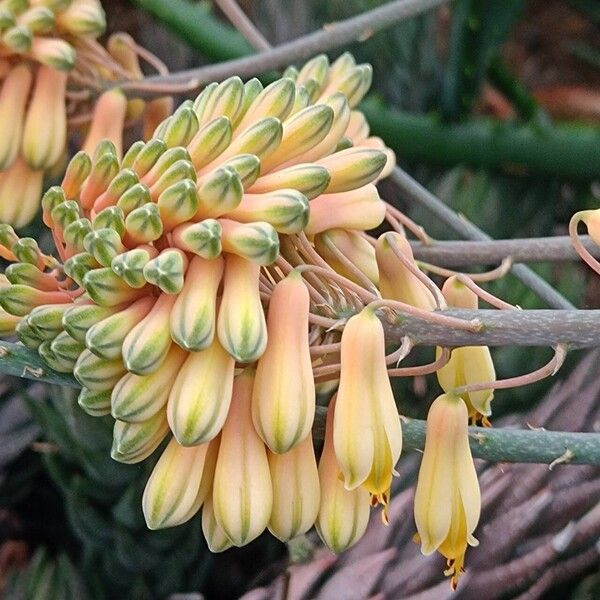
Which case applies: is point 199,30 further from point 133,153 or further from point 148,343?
point 148,343

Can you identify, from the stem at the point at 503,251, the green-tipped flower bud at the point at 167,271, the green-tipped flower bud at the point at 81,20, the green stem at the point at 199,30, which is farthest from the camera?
the green stem at the point at 199,30

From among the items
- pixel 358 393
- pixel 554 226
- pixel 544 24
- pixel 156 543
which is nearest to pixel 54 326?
pixel 358 393

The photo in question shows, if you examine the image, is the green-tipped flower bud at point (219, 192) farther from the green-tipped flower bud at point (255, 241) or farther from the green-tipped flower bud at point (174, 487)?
the green-tipped flower bud at point (174, 487)

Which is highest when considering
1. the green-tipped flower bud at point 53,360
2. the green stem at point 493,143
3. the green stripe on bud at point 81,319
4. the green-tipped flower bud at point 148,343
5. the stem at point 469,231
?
the green stripe on bud at point 81,319

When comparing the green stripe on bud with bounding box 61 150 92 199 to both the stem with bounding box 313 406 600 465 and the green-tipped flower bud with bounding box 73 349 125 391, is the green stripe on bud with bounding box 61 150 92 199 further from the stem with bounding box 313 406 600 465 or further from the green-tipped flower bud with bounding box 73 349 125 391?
the stem with bounding box 313 406 600 465

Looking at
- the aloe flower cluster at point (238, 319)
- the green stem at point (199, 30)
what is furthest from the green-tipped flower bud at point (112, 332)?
the green stem at point (199, 30)

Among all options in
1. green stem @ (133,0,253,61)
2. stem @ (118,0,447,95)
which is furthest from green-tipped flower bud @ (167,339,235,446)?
green stem @ (133,0,253,61)

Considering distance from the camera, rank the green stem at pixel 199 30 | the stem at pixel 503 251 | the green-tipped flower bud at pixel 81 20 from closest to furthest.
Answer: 1. the stem at pixel 503 251
2. the green-tipped flower bud at pixel 81 20
3. the green stem at pixel 199 30

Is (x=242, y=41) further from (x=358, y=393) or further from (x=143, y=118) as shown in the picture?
(x=358, y=393)
